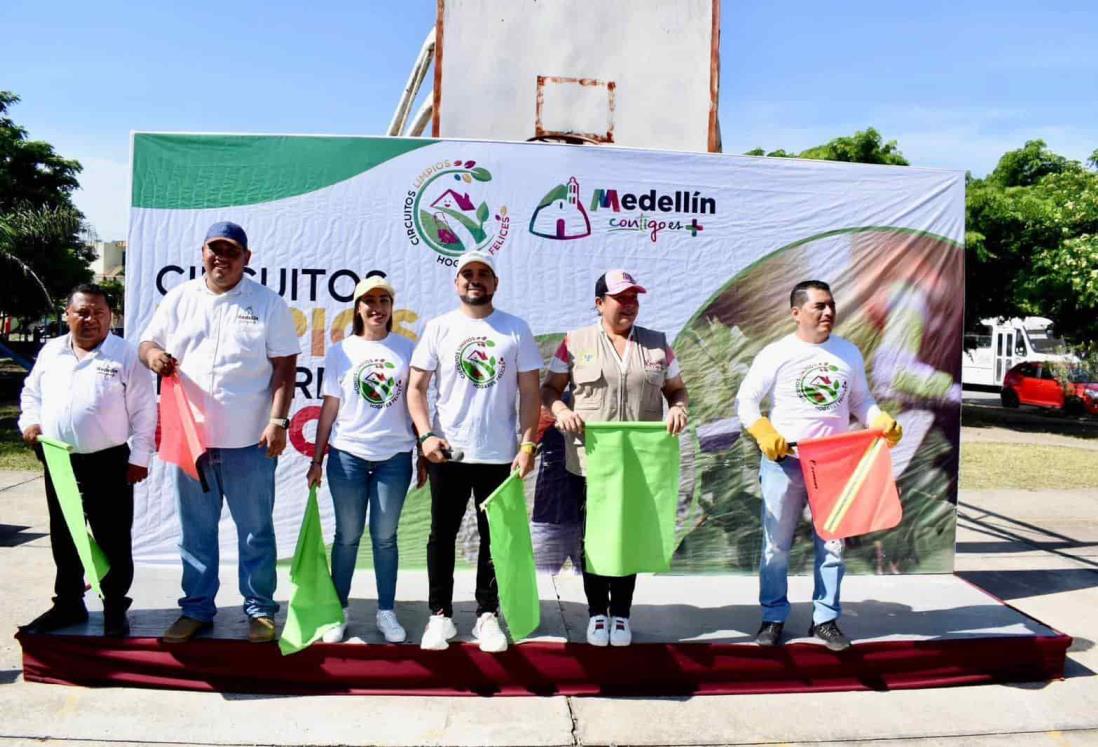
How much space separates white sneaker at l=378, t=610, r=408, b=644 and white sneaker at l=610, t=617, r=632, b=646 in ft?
3.04

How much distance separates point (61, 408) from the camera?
3.73 meters

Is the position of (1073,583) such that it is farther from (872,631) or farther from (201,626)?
(201,626)

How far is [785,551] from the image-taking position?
13.5 feet

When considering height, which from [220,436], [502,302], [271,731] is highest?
[502,302]

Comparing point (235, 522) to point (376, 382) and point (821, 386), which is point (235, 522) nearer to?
point (376, 382)

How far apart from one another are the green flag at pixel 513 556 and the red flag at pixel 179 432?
3.99ft

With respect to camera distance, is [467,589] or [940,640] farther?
[467,589]

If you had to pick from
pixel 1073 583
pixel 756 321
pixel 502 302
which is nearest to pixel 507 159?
pixel 502 302

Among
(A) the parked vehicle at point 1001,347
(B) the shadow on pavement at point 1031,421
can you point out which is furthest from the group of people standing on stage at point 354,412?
(A) the parked vehicle at point 1001,347

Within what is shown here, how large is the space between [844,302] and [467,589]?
9.50 ft

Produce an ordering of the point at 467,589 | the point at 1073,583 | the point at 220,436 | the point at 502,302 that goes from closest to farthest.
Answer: the point at 220,436 < the point at 467,589 < the point at 502,302 < the point at 1073,583

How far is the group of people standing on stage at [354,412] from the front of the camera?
12.2ft

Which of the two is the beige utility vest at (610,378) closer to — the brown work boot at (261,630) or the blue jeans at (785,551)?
the blue jeans at (785,551)

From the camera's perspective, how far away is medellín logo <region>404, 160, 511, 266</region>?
205 inches
